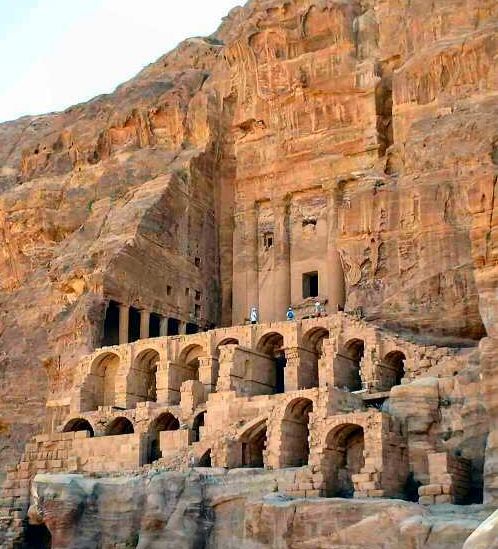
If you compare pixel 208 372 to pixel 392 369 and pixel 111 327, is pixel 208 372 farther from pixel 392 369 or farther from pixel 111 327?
pixel 392 369

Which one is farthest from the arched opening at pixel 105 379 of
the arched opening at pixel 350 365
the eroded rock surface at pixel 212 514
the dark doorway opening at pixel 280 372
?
the eroded rock surface at pixel 212 514

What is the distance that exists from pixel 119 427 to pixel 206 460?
7649 mm

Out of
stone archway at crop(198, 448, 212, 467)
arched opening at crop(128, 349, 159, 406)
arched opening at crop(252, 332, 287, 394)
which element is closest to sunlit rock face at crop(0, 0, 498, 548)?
arched opening at crop(128, 349, 159, 406)

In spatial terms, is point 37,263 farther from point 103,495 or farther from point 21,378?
point 103,495

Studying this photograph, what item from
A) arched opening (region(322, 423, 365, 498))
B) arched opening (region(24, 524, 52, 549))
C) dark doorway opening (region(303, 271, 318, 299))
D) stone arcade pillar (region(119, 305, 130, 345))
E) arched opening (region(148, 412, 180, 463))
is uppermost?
dark doorway opening (region(303, 271, 318, 299))

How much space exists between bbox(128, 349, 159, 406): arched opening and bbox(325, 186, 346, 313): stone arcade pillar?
918 cm

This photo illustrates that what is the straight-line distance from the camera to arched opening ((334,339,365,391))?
4569 cm

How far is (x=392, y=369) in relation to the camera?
4519 centimetres

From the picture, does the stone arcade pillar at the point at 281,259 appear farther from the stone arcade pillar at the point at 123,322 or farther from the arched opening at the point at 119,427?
the arched opening at the point at 119,427

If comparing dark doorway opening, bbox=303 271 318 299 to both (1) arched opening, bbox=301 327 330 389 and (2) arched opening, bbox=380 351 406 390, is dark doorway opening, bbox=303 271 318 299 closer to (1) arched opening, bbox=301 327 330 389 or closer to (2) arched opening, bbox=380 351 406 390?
(1) arched opening, bbox=301 327 330 389

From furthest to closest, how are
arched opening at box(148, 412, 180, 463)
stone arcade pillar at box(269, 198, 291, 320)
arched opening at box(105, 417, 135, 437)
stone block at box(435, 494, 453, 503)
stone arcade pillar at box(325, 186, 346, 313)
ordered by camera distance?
stone arcade pillar at box(269, 198, 291, 320) < stone arcade pillar at box(325, 186, 346, 313) < arched opening at box(105, 417, 135, 437) < arched opening at box(148, 412, 180, 463) < stone block at box(435, 494, 453, 503)

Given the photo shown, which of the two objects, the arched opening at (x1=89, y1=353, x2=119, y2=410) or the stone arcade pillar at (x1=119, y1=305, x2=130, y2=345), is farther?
the stone arcade pillar at (x1=119, y1=305, x2=130, y2=345)

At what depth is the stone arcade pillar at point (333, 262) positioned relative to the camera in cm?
5372

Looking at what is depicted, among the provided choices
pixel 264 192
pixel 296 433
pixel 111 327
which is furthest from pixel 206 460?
pixel 264 192
